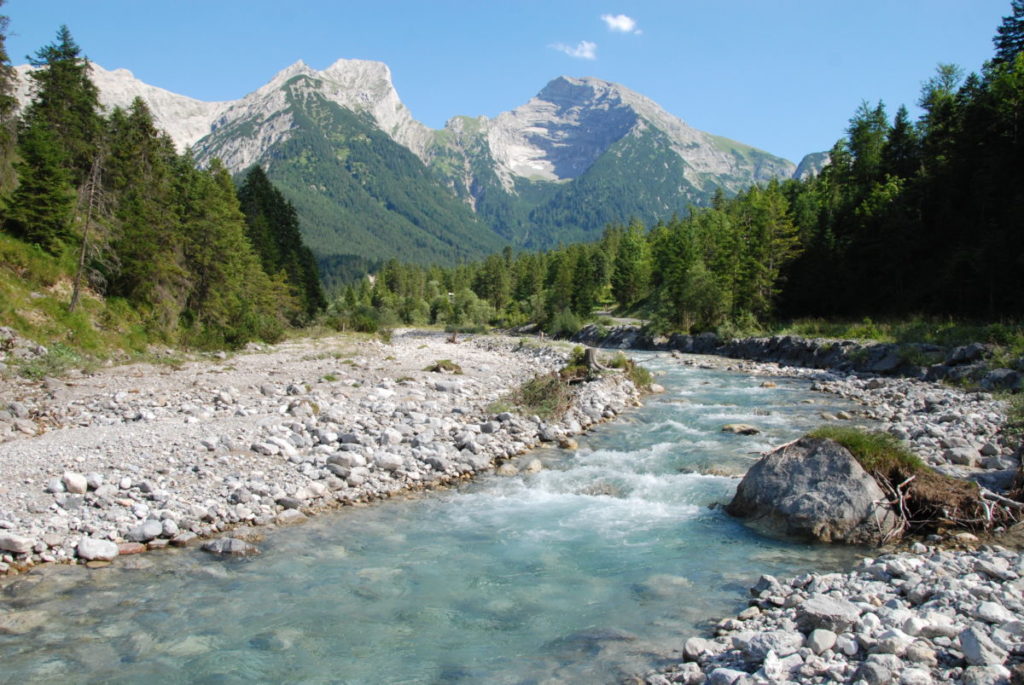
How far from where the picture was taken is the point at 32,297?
2452 centimetres

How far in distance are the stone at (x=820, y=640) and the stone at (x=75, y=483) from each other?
434 inches

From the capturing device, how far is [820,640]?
563 cm

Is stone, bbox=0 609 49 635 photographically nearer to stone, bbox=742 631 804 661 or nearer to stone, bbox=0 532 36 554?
stone, bbox=0 532 36 554

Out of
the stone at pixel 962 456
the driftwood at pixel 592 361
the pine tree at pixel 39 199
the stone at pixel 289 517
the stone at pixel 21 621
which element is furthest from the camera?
the pine tree at pixel 39 199

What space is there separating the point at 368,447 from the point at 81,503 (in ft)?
18.5

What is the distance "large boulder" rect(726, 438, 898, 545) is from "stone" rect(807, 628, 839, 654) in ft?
13.0

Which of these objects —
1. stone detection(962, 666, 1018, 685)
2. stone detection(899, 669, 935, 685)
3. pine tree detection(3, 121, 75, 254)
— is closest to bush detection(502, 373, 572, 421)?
stone detection(899, 669, 935, 685)

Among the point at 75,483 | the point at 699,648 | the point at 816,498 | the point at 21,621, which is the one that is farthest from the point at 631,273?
the point at 21,621

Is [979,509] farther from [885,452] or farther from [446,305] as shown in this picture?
[446,305]

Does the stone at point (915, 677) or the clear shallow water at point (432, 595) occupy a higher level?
the stone at point (915, 677)

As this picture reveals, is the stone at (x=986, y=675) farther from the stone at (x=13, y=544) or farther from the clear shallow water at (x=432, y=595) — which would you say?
the stone at (x=13, y=544)

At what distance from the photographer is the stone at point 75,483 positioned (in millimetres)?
9898

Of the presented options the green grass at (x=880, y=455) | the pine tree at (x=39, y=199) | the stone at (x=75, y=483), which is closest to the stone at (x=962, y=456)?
the green grass at (x=880, y=455)

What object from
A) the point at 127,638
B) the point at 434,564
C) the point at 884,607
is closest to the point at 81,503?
the point at 127,638
